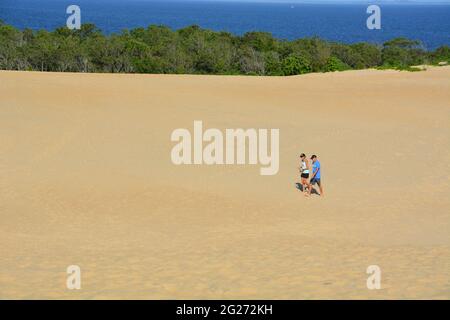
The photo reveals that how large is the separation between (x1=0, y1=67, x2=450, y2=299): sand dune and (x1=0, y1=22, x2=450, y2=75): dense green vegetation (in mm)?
16229

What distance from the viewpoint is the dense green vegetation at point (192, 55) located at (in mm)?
50344

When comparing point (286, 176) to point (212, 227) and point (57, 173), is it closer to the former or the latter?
point (212, 227)

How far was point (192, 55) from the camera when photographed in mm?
53125

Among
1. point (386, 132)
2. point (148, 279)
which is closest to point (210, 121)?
point (386, 132)

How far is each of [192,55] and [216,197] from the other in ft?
122

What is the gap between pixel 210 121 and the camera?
2558cm

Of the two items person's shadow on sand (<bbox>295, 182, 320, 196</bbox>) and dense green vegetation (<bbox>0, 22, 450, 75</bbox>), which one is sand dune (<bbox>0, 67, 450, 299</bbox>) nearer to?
person's shadow on sand (<bbox>295, 182, 320, 196</bbox>)

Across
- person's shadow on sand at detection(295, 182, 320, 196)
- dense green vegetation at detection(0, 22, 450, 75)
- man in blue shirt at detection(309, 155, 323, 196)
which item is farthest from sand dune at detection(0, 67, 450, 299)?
dense green vegetation at detection(0, 22, 450, 75)

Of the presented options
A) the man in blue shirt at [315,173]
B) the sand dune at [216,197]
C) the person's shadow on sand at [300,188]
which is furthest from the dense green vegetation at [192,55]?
the man in blue shirt at [315,173]

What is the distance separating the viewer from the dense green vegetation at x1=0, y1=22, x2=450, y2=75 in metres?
50.3

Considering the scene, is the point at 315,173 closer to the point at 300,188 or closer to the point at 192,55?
the point at 300,188

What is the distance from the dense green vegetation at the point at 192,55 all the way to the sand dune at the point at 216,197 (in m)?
16.2

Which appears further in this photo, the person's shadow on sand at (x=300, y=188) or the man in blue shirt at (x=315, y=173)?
the person's shadow on sand at (x=300, y=188)

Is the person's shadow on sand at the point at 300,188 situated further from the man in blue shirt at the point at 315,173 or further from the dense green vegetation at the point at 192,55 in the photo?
the dense green vegetation at the point at 192,55
